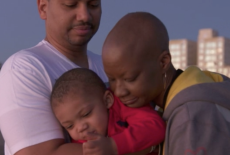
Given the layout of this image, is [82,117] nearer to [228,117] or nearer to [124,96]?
[124,96]

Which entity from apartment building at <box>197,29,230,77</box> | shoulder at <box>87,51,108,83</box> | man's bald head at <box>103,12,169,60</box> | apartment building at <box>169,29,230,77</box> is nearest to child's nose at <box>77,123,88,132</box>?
man's bald head at <box>103,12,169,60</box>

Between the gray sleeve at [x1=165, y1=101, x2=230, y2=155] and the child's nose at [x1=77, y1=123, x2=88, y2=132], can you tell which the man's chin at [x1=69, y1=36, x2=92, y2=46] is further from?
the gray sleeve at [x1=165, y1=101, x2=230, y2=155]

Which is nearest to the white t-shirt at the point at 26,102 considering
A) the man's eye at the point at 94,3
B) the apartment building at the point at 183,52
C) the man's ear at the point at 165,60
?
the man's eye at the point at 94,3

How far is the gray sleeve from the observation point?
186 centimetres

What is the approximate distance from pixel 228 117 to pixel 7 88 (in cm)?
124

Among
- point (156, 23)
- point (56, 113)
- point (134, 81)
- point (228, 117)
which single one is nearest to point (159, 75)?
point (134, 81)

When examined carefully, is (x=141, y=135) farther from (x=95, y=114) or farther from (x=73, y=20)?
(x=73, y=20)

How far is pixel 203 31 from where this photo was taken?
5003 cm

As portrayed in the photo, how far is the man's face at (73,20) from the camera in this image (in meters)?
2.80

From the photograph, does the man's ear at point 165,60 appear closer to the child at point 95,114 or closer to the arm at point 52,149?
the child at point 95,114

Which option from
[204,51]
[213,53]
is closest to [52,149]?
[213,53]

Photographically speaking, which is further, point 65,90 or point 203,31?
point 203,31

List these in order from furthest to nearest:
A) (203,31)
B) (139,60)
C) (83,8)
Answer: (203,31), (83,8), (139,60)

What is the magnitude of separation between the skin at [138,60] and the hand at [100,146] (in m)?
0.24
